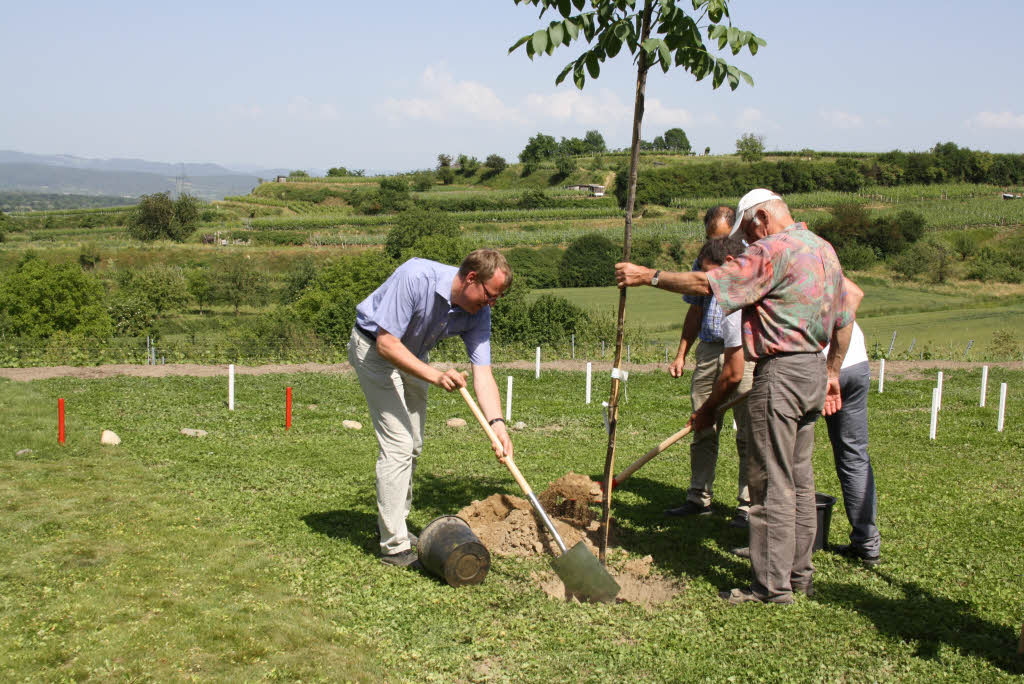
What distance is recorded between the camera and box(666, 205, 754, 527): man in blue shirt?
674 cm

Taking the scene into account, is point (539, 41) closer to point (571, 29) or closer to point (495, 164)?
point (571, 29)

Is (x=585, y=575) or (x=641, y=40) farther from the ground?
(x=641, y=40)

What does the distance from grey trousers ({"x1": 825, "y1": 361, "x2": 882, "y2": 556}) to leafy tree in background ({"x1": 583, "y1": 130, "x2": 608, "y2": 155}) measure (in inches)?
4633

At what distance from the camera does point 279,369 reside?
61.8 ft

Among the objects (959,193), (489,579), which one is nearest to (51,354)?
(489,579)

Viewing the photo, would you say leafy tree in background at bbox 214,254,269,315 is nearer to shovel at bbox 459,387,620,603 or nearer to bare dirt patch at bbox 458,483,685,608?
bare dirt patch at bbox 458,483,685,608

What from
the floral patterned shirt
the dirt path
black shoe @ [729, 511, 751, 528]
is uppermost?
the floral patterned shirt

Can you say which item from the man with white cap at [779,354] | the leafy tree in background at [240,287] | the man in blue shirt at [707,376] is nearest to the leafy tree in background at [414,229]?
the leafy tree in background at [240,287]

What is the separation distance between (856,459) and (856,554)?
72cm

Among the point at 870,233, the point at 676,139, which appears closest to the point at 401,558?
the point at 870,233

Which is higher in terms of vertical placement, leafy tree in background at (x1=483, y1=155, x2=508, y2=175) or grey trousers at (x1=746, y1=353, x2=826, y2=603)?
leafy tree in background at (x1=483, y1=155, x2=508, y2=175)

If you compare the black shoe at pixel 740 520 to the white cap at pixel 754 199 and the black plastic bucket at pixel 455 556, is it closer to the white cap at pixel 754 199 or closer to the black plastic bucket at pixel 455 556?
the black plastic bucket at pixel 455 556

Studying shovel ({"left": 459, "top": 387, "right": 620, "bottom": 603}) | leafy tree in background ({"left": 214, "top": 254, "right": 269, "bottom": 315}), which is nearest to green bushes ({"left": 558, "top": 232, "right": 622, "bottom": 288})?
leafy tree in background ({"left": 214, "top": 254, "right": 269, "bottom": 315})

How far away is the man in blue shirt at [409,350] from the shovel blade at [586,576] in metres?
0.87
